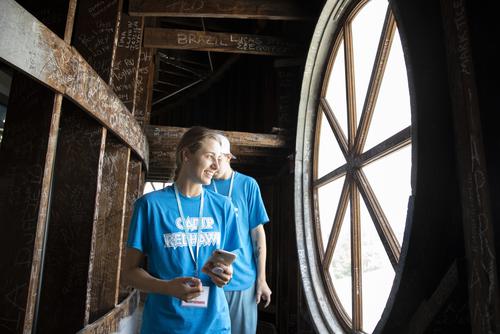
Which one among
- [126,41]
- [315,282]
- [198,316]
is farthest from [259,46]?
[198,316]

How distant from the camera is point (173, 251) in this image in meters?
1.96

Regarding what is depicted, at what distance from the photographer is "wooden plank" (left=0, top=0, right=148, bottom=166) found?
5.97 feet

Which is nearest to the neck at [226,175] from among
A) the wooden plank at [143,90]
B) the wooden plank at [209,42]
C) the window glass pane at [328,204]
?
the window glass pane at [328,204]

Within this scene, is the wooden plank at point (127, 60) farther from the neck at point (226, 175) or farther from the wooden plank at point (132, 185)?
the neck at point (226, 175)

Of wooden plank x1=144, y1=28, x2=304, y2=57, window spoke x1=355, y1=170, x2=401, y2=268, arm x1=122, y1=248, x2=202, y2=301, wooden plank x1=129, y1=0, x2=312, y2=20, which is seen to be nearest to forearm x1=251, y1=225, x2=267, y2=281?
window spoke x1=355, y1=170, x2=401, y2=268

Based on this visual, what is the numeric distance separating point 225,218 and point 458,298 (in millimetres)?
1259

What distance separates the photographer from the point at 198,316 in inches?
73.6

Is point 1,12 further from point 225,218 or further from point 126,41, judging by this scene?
point 126,41

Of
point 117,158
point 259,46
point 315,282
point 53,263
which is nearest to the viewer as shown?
point 53,263

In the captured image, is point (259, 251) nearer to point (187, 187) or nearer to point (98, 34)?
point (187, 187)

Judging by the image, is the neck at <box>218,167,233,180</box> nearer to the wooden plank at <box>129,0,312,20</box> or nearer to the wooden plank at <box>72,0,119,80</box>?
the wooden plank at <box>72,0,119,80</box>

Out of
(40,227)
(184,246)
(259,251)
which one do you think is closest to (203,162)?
(184,246)

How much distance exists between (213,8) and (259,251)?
3.38 metres

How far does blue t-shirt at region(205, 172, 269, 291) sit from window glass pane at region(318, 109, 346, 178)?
5.07 ft
